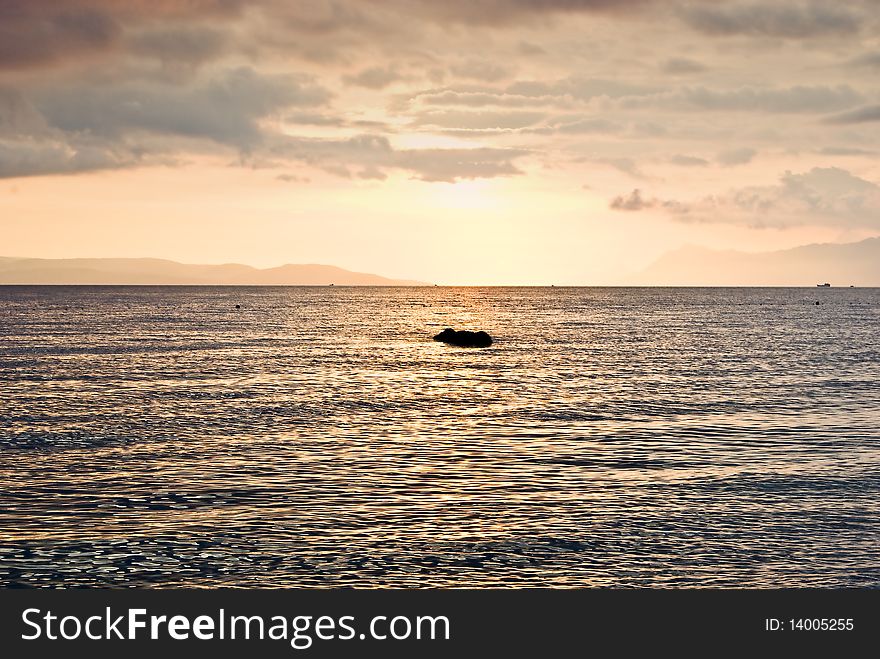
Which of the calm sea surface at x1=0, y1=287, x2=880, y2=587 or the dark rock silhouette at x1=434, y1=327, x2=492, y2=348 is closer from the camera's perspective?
the calm sea surface at x1=0, y1=287, x2=880, y2=587

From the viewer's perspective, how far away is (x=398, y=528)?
23406 millimetres

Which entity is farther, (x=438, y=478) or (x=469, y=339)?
(x=469, y=339)

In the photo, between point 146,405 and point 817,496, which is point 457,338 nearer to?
point 146,405

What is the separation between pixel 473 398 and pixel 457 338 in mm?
54987

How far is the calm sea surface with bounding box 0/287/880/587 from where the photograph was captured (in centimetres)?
2053

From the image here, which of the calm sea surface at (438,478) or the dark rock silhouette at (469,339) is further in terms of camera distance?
the dark rock silhouette at (469,339)

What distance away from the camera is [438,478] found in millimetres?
A: 29609

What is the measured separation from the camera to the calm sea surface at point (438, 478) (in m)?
20.5

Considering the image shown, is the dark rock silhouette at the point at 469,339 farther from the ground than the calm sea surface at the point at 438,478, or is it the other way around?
the dark rock silhouette at the point at 469,339

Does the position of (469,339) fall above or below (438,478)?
above

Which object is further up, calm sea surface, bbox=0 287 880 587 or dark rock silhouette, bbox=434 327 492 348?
dark rock silhouette, bbox=434 327 492 348
